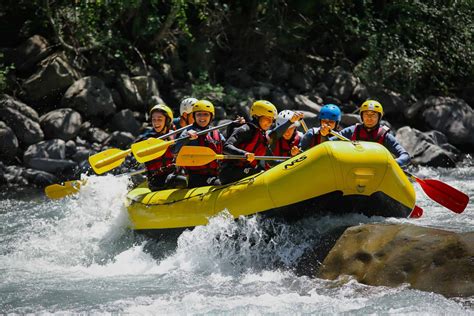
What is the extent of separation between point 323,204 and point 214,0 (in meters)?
8.49

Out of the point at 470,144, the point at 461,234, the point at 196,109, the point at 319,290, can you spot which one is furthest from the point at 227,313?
the point at 470,144

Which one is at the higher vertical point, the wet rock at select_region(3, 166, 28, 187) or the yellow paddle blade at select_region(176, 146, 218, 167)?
the yellow paddle blade at select_region(176, 146, 218, 167)

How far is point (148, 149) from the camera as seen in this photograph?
6844 millimetres

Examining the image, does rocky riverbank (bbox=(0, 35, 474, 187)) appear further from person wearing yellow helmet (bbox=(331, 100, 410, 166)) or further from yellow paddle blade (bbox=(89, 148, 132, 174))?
person wearing yellow helmet (bbox=(331, 100, 410, 166))

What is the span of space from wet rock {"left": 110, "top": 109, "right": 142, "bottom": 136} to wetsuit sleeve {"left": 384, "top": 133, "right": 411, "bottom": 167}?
6.07 metres

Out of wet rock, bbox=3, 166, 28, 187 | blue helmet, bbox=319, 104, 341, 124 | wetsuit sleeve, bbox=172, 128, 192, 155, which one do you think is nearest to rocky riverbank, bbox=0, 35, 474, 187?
wet rock, bbox=3, 166, 28, 187

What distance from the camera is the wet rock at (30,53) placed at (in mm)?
12438

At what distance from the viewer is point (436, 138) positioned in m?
12.8

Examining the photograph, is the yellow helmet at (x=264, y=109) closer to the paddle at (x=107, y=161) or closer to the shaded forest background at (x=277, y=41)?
the paddle at (x=107, y=161)

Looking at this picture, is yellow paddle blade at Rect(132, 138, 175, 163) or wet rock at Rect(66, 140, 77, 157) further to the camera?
wet rock at Rect(66, 140, 77, 157)

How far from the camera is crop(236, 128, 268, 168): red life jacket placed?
6676mm

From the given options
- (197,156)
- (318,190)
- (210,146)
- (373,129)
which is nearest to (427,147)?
(373,129)

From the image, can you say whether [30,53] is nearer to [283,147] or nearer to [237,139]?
[283,147]

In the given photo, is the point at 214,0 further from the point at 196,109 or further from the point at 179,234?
the point at 179,234
